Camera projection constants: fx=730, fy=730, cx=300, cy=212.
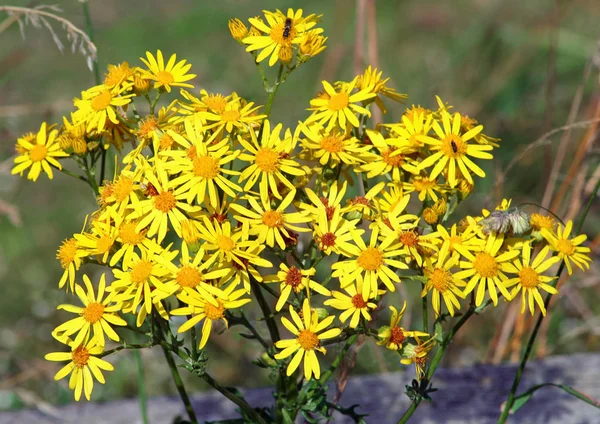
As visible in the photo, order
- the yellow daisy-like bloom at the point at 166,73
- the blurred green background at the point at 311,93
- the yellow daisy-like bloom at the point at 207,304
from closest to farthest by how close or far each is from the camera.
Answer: the yellow daisy-like bloom at the point at 207,304, the yellow daisy-like bloom at the point at 166,73, the blurred green background at the point at 311,93

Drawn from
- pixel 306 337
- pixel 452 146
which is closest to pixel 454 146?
pixel 452 146

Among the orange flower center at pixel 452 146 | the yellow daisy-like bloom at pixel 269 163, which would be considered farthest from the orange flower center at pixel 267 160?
the orange flower center at pixel 452 146

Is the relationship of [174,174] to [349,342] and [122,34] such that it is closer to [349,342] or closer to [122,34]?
[349,342]

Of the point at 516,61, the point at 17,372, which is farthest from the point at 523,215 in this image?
the point at 516,61

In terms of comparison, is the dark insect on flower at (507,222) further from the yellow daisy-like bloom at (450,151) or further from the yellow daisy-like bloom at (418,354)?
the yellow daisy-like bloom at (418,354)

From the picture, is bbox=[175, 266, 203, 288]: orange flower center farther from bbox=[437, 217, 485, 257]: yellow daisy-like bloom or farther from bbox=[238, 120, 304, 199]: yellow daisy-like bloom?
bbox=[437, 217, 485, 257]: yellow daisy-like bloom

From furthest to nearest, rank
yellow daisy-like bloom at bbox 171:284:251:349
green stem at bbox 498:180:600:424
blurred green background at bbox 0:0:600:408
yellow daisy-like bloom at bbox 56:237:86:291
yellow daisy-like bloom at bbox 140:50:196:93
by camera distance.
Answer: blurred green background at bbox 0:0:600:408
green stem at bbox 498:180:600:424
yellow daisy-like bloom at bbox 140:50:196:93
yellow daisy-like bloom at bbox 56:237:86:291
yellow daisy-like bloom at bbox 171:284:251:349

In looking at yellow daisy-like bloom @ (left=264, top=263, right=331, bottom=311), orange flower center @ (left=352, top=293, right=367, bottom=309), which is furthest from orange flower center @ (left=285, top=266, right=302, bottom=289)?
orange flower center @ (left=352, top=293, right=367, bottom=309)
